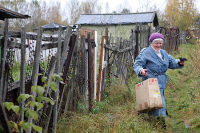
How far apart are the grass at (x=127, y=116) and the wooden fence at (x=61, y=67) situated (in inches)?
8.1

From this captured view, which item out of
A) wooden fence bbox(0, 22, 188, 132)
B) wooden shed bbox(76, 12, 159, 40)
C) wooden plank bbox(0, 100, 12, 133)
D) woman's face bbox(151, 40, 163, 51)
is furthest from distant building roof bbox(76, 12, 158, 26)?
wooden plank bbox(0, 100, 12, 133)

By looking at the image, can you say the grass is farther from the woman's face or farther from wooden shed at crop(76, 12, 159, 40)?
wooden shed at crop(76, 12, 159, 40)

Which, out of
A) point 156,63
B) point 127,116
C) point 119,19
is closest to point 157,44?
point 156,63

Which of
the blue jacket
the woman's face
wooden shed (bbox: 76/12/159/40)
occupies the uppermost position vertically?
wooden shed (bbox: 76/12/159/40)

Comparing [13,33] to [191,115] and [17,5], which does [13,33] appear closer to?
[191,115]

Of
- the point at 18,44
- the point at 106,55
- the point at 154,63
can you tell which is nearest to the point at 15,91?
the point at 18,44

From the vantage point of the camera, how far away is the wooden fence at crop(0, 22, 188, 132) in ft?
7.21

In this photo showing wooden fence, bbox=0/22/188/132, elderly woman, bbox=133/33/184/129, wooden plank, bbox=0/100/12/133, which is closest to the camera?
wooden plank, bbox=0/100/12/133

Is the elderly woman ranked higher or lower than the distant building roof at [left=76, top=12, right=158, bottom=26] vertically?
lower

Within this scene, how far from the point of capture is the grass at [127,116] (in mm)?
3309

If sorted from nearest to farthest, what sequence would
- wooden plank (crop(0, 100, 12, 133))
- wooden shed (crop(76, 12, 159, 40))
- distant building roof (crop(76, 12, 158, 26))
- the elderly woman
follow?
wooden plank (crop(0, 100, 12, 133)) → the elderly woman → wooden shed (crop(76, 12, 159, 40)) → distant building roof (crop(76, 12, 158, 26))

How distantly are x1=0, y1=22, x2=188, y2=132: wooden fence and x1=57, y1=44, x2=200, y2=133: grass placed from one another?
0.20 meters

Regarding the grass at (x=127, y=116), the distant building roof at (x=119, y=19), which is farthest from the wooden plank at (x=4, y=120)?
the distant building roof at (x=119, y=19)

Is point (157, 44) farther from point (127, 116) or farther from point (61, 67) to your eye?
point (61, 67)
